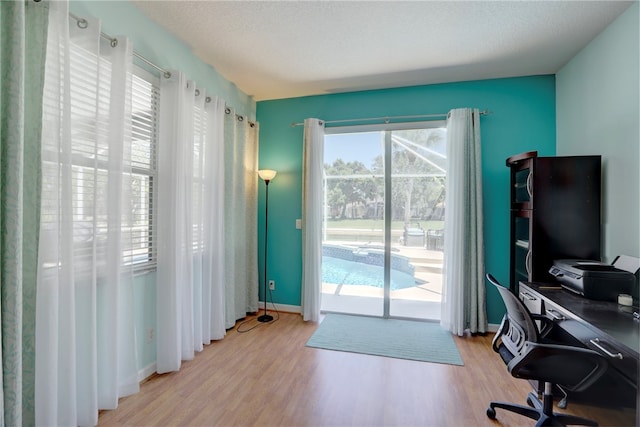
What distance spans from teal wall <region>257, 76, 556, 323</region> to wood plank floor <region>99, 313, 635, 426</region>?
1112 millimetres

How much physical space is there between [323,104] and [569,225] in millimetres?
2739

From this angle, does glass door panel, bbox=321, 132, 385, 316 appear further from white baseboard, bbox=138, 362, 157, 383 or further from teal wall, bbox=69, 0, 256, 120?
white baseboard, bbox=138, 362, 157, 383

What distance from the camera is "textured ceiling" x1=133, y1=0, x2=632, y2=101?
1.97 meters

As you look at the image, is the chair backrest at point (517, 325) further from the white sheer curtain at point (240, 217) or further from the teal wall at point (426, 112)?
the white sheer curtain at point (240, 217)

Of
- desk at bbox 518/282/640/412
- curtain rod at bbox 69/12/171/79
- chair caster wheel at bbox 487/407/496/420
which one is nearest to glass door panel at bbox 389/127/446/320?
desk at bbox 518/282/640/412

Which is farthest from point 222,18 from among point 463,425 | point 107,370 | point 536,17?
point 463,425

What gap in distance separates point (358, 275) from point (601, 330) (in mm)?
2413

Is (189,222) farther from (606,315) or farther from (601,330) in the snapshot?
(606,315)

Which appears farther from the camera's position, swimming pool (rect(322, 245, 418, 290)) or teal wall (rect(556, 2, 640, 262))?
swimming pool (rect(322, 245, 418, 290))

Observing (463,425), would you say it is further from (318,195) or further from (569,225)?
(318,195)

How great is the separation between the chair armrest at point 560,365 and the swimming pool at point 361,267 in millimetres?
1855

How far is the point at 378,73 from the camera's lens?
2.93m

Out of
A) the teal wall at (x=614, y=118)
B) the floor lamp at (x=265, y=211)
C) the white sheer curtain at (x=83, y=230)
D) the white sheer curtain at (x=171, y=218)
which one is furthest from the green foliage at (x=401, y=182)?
the white sheer curtain at (x=83, y=230)

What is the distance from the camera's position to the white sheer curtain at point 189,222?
7.26ft
